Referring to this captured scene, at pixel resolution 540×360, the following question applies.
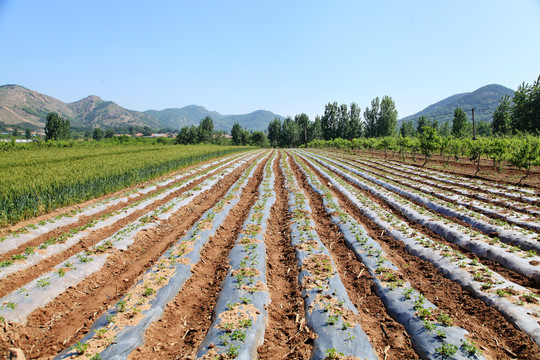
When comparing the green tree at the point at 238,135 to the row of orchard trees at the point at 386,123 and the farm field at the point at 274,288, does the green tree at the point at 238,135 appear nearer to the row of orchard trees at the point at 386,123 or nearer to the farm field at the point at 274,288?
the row of orchard trees at the point at 386,123

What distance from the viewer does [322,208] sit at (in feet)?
36.6

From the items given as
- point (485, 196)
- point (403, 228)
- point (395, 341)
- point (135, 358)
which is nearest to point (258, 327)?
point (135, 358)

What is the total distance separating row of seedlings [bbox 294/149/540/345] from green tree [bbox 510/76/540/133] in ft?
162

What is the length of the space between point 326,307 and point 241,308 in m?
1.41

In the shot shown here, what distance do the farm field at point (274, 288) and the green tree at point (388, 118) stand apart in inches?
2824

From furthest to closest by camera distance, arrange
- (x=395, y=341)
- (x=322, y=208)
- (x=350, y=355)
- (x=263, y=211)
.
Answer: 1. (x=322, y=208)
2. (x=263, y=211)
3. (x=395, y=341)
4. (x=350, y=355)

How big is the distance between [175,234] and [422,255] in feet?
22.8

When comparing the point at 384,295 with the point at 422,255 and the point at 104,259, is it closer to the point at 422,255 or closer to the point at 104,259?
the point at 422,255

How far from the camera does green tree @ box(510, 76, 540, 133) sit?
4172cm

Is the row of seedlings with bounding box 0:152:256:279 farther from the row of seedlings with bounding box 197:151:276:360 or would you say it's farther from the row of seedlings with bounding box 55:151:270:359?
the row of seedlings with bounding box 197:151:276:360

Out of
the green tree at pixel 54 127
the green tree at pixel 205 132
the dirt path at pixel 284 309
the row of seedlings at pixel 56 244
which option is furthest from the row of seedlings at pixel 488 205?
the green tree at pixel 54 127

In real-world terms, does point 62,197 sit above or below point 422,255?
above

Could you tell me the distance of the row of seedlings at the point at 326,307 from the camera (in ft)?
11.3

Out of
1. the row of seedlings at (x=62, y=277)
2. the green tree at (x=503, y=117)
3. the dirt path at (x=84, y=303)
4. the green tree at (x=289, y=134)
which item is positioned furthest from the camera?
the green tree at (x=289, y=134)
